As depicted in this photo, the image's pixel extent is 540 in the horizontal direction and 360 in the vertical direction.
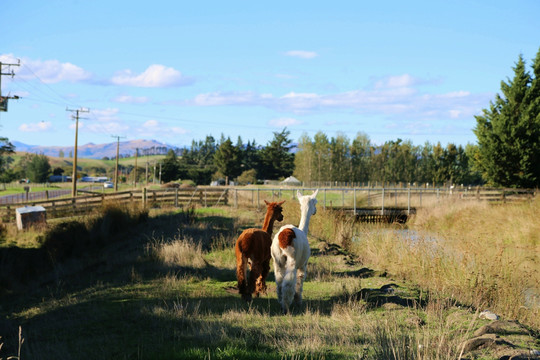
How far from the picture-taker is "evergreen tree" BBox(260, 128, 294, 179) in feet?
337

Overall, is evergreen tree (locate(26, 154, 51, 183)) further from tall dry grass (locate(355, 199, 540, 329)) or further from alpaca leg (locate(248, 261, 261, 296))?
alpaca leg (locate(248, 261, 261, 296))

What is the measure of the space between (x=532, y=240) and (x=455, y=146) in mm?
67090

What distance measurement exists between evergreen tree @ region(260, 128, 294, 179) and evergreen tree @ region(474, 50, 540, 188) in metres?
61.9

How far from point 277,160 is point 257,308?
9486 cm

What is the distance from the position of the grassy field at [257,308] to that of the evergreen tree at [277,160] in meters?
84.1

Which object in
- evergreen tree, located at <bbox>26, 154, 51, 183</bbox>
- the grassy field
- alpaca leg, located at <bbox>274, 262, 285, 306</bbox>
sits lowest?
the grassy field

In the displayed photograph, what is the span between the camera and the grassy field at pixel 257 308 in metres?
6.03

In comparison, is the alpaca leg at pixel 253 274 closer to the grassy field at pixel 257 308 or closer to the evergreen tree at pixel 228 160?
the grassy field at pixel 257 308

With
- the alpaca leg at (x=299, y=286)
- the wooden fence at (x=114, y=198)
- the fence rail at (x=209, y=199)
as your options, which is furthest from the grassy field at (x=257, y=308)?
the fence rail at (x=209, y=199)

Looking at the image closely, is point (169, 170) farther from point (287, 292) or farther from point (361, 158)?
point (287, 292)

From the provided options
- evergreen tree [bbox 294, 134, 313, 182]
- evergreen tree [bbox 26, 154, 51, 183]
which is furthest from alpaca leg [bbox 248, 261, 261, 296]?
evergreen tree [bbox 26, 154, 51, 183]

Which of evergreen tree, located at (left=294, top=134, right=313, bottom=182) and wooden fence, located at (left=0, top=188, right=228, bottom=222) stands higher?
evergreen tree, located at (left=294, top=134, right=313, bottom=182)

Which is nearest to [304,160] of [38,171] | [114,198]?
[114,198]

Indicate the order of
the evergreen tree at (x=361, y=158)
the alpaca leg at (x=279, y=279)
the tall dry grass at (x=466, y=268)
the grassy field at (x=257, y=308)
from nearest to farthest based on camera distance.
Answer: the grassy field at (x=257, y=308) → the alpaca leg at (x=279, y=279) → the tall dry grass at (x=466, y=268) → the evergreen tree at (x=361, y=158)
